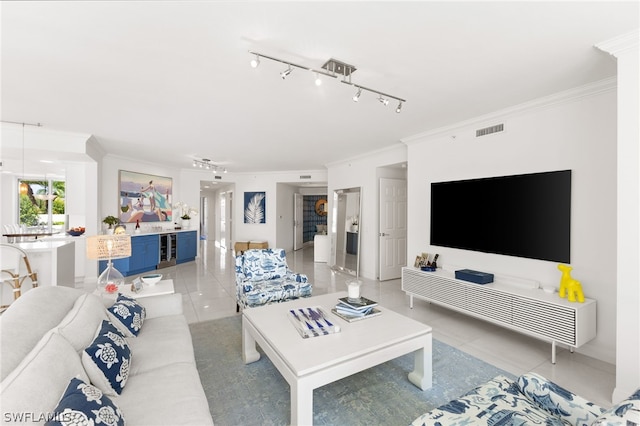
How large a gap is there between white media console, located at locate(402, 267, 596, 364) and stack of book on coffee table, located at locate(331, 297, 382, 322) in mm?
1447

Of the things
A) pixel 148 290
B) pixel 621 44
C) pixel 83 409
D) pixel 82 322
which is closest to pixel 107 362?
pixel 82 322

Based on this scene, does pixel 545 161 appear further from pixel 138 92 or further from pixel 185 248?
pixel 185 248

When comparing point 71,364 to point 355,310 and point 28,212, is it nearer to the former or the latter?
point 355,310

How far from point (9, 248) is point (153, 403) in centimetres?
350

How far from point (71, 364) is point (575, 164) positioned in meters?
4.22

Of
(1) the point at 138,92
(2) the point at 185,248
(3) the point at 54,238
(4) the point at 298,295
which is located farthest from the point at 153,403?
(2) the point at 185,248

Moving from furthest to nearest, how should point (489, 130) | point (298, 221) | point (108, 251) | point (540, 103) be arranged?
point (298, 221) → point (489, 130) → point (540, 103) → point (108, 251)

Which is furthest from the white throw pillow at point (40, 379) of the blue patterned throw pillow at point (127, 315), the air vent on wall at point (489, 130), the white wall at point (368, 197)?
the white wall at point (368, 197)

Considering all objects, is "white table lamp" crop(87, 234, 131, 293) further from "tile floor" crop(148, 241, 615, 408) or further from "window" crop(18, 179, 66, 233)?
"window" crop(18, 179, 66, 233)

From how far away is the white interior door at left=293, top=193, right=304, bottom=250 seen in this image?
10.2 m

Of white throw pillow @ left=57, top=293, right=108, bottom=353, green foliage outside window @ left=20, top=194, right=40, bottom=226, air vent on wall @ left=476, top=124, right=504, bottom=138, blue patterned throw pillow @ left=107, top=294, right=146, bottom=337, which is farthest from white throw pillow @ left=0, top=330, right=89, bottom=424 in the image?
green foliage outside window @ left=20, top=194, right=40, bottom=226

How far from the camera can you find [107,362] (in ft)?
4.95

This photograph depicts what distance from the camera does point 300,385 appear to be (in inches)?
65.9

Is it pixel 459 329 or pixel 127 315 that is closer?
pixel 127 315
